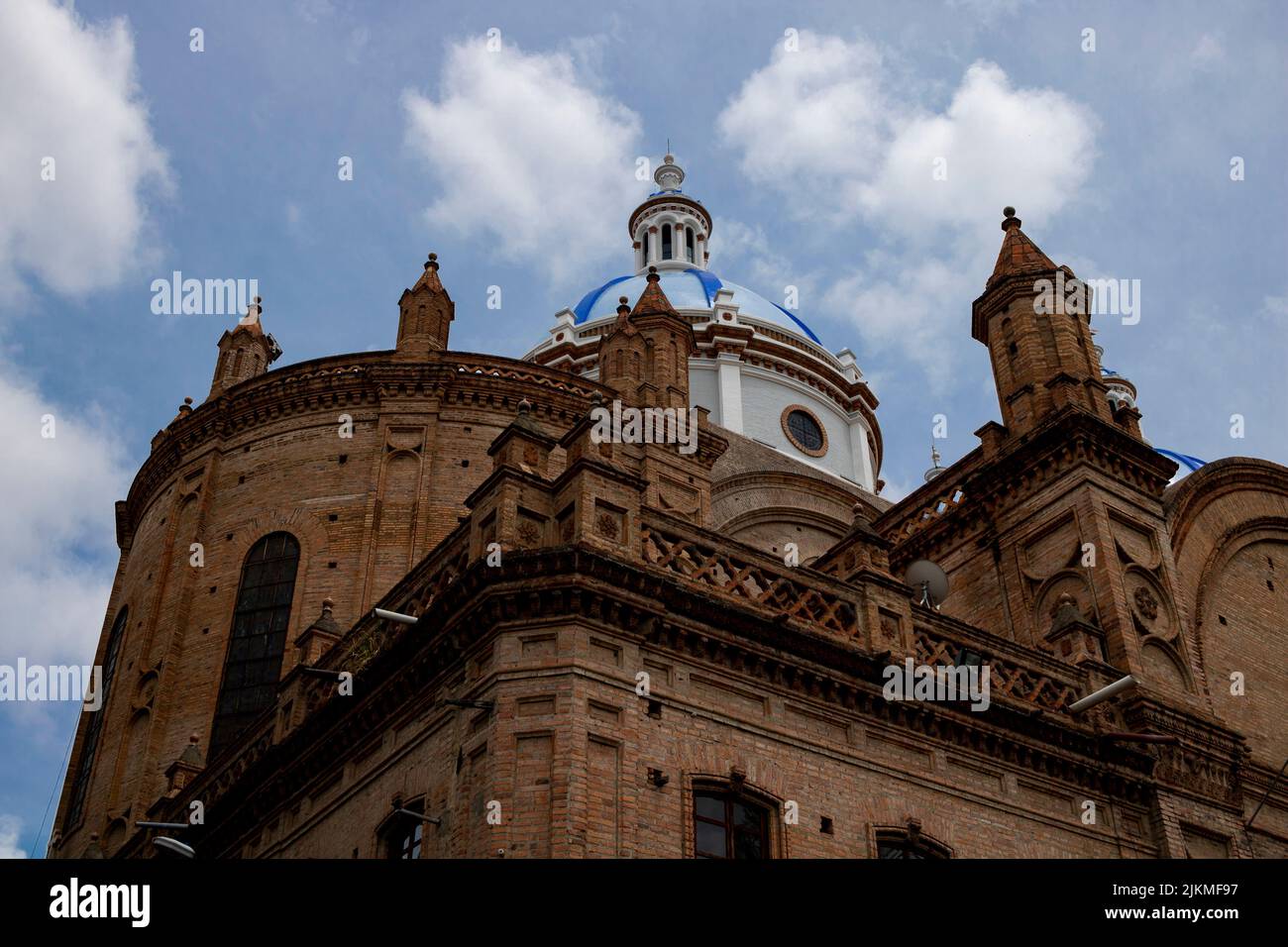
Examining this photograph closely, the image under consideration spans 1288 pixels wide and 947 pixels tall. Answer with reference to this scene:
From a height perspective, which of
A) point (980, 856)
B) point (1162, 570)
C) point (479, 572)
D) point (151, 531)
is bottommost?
point (980, 856)

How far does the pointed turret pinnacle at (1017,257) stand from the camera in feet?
80.9

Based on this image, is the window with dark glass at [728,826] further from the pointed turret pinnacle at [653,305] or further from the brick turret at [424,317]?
the brick turret at [424,317]

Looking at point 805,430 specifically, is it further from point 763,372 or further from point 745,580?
point 745,580

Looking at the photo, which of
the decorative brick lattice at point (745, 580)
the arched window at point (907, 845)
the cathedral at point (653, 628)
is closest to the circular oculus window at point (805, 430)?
the cathedral at point (653, 628)

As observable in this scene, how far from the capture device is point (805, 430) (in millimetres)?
40312

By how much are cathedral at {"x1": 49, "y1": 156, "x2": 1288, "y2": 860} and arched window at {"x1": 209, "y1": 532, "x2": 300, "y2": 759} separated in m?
0.06

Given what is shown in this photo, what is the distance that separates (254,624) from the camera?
26266 millimetres

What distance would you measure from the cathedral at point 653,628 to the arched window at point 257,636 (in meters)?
0.06

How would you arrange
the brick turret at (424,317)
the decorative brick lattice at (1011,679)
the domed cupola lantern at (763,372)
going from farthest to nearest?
the domed cupola lantern at (763,372)
the brick turret at (424,317)
the decorative brick lattice at (1011,679)

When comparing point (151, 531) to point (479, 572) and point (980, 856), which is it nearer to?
point (479, 572)

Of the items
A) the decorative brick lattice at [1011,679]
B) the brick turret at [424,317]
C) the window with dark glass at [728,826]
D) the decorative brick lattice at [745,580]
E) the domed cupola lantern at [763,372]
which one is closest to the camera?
the window with dark glass at [728,826]

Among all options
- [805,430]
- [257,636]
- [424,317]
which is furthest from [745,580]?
[805,430]

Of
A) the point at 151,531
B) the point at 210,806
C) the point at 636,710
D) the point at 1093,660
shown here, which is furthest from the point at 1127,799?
the point at 151,531

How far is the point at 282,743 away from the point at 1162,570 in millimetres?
12880
